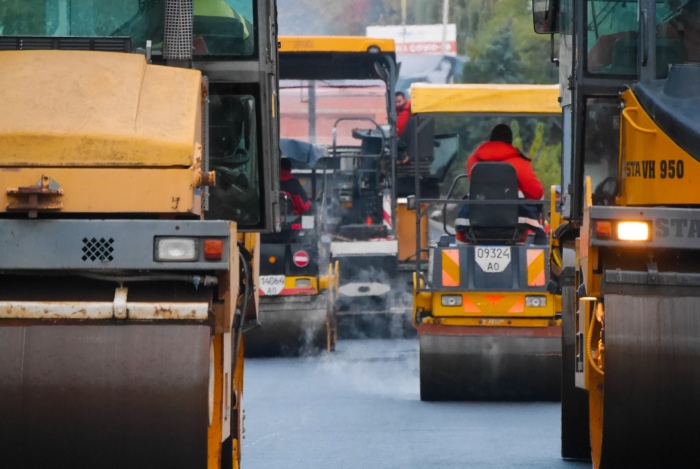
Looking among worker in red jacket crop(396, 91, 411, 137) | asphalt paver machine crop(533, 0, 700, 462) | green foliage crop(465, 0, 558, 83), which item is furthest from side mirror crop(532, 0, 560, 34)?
green foliage crop(465, 0, 558, 83)

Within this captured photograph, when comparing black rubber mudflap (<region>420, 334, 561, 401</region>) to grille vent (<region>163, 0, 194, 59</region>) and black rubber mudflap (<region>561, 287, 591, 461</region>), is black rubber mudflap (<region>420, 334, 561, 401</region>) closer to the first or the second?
black rubber mudflap (<region>561, 287, 591, 461</region>)

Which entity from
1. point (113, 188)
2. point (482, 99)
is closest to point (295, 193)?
point (482, 99)

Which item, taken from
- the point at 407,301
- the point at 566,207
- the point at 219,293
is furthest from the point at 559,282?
the point at 407,301

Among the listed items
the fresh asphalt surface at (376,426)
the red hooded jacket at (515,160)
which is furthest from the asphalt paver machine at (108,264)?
the red hooded jacket at (515,160)

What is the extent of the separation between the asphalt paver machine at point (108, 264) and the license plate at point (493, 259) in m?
4.58

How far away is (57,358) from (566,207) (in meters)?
3.36

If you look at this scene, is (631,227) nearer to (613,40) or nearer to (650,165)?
(650,165)

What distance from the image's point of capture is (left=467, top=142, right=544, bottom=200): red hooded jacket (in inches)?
415

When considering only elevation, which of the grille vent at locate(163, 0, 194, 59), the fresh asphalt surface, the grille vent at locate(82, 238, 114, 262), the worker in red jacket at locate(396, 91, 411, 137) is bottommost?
the fresh asphalt surface

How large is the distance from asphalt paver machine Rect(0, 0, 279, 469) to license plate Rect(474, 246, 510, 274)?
4.58 metres

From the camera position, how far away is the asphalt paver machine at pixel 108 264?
446cm

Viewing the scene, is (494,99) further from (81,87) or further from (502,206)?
(81,87)

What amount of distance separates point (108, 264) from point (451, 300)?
5.75 m

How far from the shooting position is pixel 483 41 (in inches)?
1558
